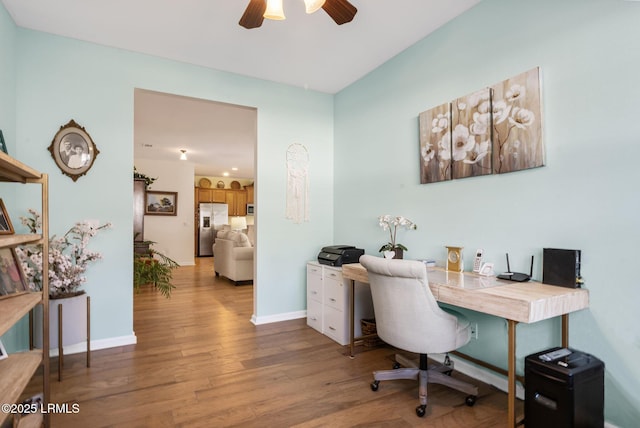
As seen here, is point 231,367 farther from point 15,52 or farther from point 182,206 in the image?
point 182,206

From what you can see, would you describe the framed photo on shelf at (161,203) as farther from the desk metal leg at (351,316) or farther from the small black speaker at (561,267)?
the small black speaker at (561,267)

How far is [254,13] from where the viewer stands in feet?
7.11

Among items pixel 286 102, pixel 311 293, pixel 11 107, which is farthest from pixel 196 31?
pixel 311 293

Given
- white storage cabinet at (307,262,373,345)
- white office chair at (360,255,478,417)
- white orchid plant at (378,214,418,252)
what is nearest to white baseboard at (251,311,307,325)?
white storage cabinet at (307,262,373,345)

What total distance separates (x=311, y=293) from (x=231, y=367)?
4.04ft

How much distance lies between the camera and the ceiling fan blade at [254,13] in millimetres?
2068

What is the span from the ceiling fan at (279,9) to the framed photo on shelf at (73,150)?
1.81 metres

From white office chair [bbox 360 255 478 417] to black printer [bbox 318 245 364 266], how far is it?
1.13m

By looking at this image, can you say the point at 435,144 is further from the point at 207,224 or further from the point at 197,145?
the point at 207,224

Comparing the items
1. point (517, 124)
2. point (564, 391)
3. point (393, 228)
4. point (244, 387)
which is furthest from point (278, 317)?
point (517, 124)

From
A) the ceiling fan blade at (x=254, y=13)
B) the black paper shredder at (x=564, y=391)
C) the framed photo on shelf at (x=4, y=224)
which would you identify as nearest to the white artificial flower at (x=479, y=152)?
the black paper shredder at (x=564, y=391)

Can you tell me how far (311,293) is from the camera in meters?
3.68

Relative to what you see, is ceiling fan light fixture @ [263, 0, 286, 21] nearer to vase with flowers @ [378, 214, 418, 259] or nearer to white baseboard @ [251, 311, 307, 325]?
vase with flowers @ [378, 214, 418, 259]

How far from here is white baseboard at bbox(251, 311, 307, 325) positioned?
375cm
